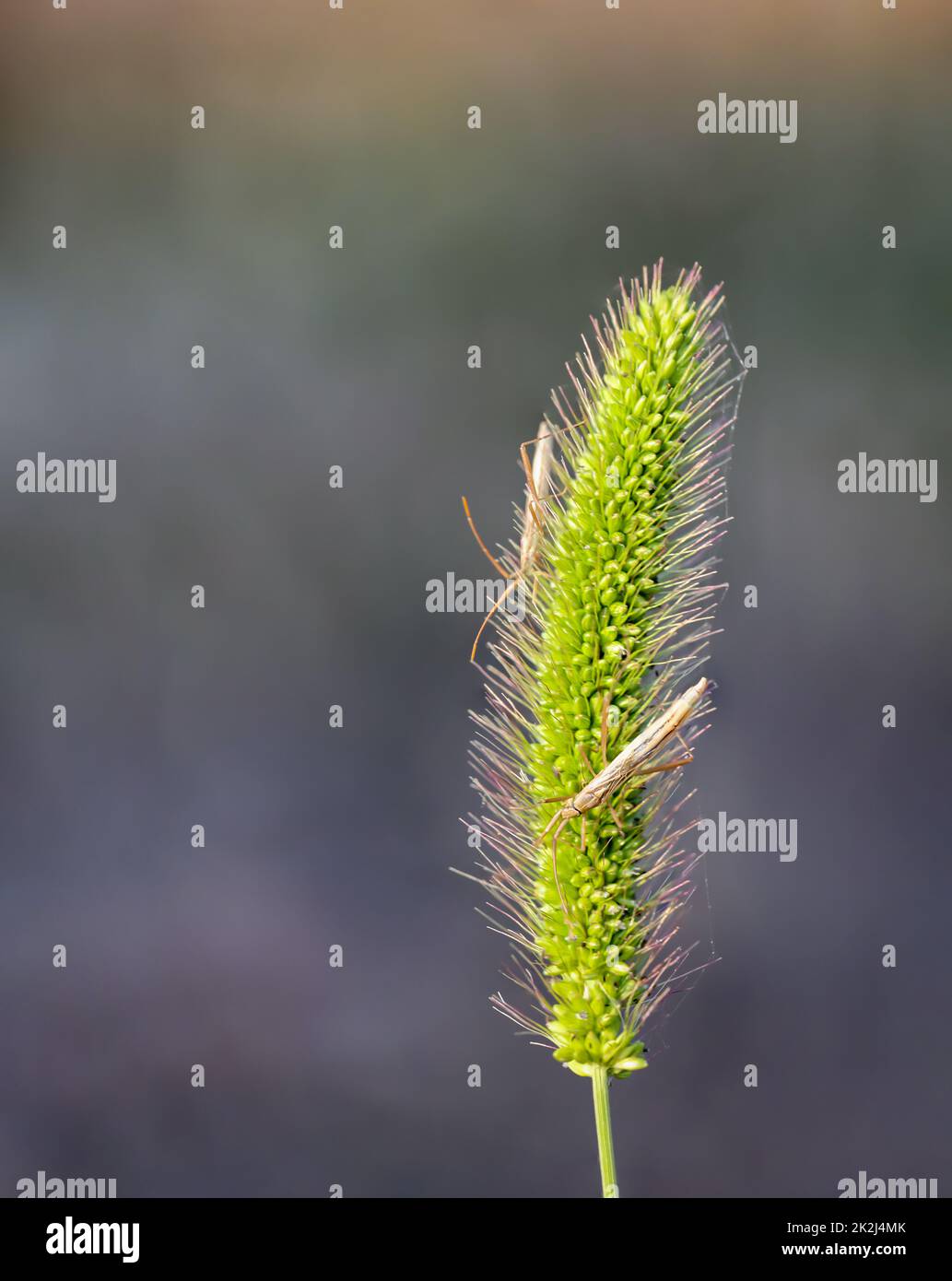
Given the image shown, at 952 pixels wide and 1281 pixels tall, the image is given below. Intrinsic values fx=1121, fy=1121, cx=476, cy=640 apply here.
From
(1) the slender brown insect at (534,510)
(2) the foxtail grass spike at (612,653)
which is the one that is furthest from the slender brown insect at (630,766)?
(1) the slender brown insect at (534,510)

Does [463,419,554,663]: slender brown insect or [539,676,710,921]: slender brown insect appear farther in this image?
[463,419,554,663]: slender brown insect

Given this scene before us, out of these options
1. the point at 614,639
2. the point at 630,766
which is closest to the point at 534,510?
the point at 614,639

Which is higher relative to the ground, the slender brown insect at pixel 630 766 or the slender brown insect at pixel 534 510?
the slender brown insect at pixel 534 510

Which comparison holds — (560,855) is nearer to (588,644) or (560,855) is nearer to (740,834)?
(588,644)

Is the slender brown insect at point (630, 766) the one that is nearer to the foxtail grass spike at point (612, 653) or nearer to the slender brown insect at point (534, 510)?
the foxtail grass spike at point (612, 653)

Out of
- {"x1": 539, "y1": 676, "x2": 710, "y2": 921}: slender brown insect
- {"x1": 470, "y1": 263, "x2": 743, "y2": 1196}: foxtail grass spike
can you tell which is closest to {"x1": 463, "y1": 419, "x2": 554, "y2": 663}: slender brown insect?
{"x1": 470, "y1": 263, "x2": 743, "y2": 1196}: foxtail grass spike

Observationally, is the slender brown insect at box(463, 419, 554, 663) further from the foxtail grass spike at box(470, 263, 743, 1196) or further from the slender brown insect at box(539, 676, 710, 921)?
the slender brown insect at box(539, 676, 710, 921)

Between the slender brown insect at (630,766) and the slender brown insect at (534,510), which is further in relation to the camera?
the slender brown insect at (534,510)
